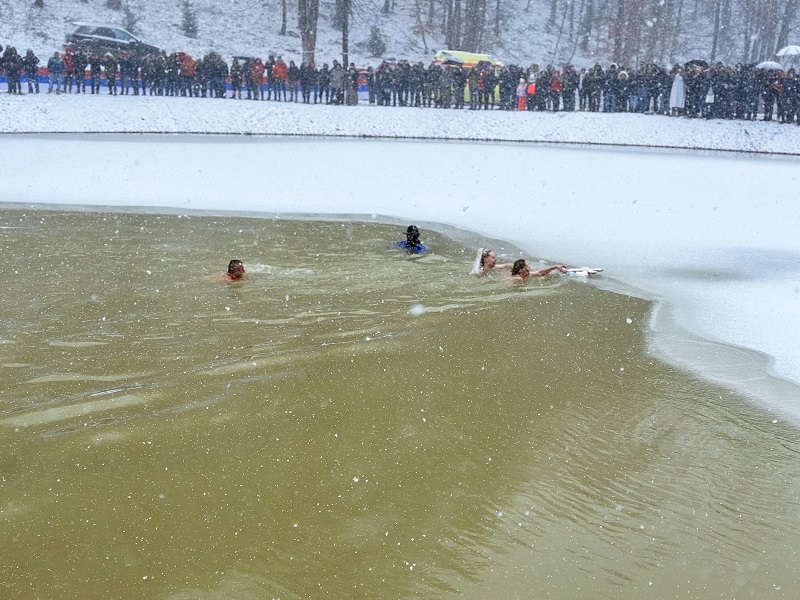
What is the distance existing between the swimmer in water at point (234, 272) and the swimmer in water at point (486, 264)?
275cm

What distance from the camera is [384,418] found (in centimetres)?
587

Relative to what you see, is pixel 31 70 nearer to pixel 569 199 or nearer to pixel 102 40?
pixel 102 40

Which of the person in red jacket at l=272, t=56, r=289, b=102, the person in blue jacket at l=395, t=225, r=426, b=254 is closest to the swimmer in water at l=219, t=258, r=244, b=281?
the person in blue jacket at l=395, t=225, r=426, b=254

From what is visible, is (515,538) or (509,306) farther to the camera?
(509,306)

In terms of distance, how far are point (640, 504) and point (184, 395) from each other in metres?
3.27

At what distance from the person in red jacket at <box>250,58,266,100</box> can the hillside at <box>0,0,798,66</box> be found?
16.6 m

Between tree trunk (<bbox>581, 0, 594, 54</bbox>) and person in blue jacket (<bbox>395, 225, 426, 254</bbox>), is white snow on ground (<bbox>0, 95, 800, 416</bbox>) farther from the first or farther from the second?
tree trunk (<bbox>581, 0, 594, 54</bbox>)

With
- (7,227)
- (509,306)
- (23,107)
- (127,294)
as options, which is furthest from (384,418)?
(23,107)

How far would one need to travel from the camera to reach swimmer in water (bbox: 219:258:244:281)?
922 centimetres

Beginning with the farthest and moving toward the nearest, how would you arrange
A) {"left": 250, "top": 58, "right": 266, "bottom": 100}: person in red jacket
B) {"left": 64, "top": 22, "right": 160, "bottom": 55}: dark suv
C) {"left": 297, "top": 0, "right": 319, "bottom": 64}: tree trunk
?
{"left": 64, "top": 22, "right": 160, "bottom": 55}: dark suv < {"left": 297, "top": 0, "right": 319, "bottom": 64}: tree trunk < {"left": 250, "top": 58, "right": 266, "bottom": 100}: person in red jacket

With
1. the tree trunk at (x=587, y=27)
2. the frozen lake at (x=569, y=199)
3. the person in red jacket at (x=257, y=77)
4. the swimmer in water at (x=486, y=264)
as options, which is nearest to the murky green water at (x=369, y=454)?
the frozen lake at (x=569, y=199)

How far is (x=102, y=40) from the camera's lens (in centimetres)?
3734

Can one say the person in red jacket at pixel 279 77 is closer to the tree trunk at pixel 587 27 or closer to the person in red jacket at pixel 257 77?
the person in red jacket at pixel 257 77

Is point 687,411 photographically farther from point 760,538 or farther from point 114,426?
point 114,426
